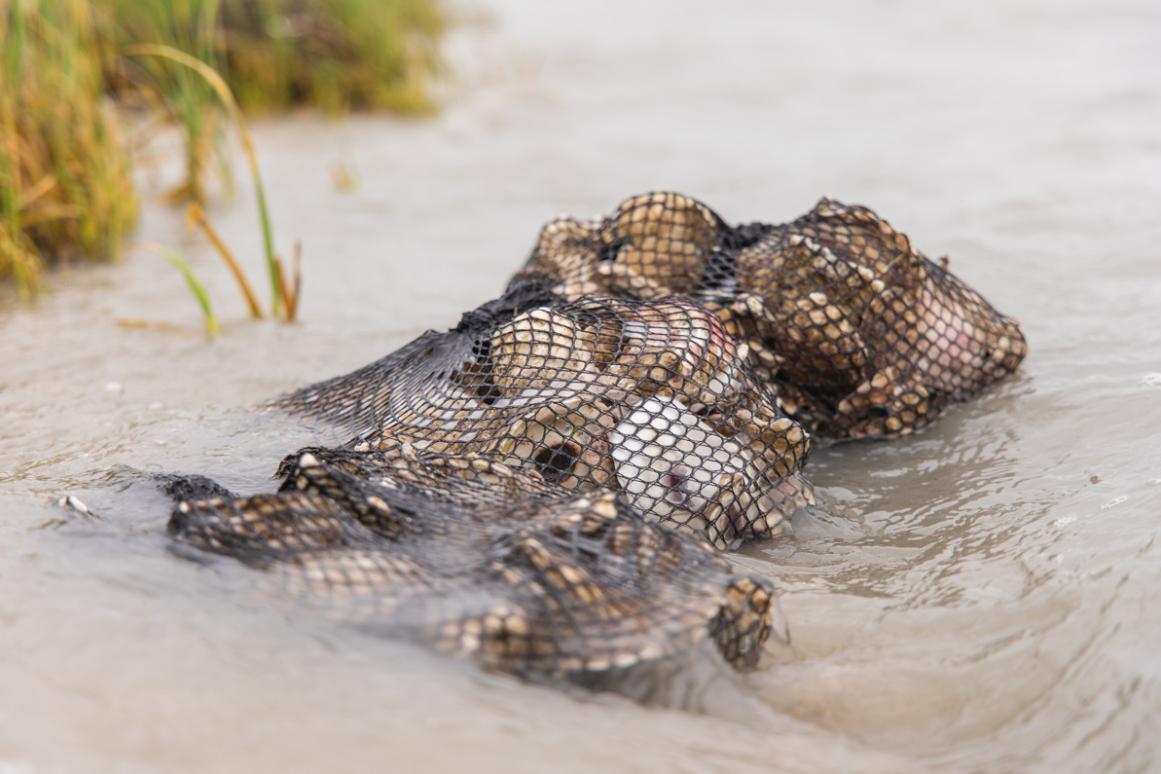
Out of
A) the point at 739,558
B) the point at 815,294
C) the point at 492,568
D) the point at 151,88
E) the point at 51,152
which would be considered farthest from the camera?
the point at 151,88

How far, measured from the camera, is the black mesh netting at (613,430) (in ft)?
8.04

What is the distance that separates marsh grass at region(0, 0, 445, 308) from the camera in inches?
216

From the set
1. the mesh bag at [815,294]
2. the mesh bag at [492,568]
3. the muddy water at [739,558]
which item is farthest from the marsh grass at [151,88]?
the mesh bag at [492,568]

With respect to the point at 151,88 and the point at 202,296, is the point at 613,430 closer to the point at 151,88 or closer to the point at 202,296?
the point at 202,296

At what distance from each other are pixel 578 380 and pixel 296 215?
417cm

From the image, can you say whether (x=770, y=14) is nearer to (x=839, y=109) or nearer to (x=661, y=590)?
(x=839, y=109)

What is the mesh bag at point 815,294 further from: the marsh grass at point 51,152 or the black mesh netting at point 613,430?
the marsh grass at point 51,152

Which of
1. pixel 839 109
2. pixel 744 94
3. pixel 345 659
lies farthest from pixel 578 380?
pixel 744 94

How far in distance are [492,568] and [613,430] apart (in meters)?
0.78

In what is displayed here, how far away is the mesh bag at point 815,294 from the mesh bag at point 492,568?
3.89ft

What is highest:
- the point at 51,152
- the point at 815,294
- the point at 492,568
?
the point at 51,152

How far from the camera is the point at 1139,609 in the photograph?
8.81 ft

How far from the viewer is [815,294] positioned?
370cm

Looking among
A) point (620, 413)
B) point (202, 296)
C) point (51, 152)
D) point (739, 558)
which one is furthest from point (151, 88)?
point (739, 558)
